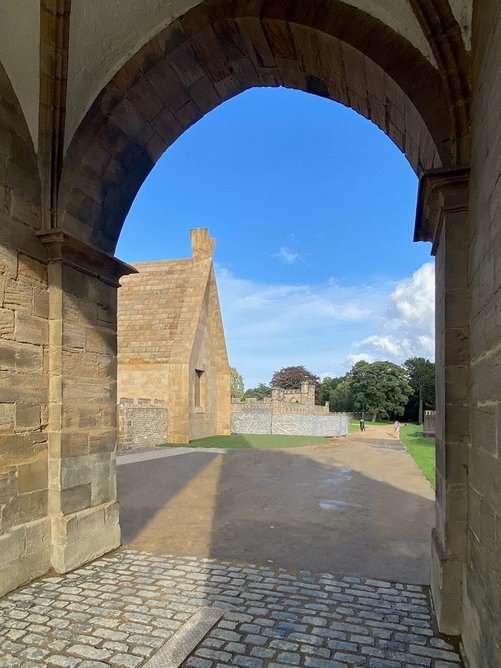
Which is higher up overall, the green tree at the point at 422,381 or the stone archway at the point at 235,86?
the stone archway at the point at 235,86

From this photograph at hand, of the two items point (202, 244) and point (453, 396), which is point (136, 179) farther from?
point (202, 244)

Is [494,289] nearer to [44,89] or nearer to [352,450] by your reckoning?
[44,89]

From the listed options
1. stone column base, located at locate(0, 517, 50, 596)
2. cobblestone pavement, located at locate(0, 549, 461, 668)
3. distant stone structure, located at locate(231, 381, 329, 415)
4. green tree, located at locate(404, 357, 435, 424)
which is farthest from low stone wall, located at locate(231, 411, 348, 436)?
green tree, located at locate(404, 357, 435, 424)

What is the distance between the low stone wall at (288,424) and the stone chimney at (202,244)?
10273 millimetres

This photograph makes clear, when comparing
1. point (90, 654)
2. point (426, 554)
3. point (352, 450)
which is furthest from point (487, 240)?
point (352, 450)

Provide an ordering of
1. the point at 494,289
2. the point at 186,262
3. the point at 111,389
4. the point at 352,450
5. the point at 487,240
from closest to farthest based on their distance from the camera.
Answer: the point at 494,289 < the point at 487,240 < the point at 111,389 < the point at 352,450 < the point at 186,262

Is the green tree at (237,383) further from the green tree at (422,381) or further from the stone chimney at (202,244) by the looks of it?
the stone chimney at (202,244)

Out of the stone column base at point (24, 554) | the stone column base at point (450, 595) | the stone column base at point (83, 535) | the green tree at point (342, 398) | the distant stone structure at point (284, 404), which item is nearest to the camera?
the stone column base at point (450, 595)

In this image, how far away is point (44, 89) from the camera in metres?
4.43

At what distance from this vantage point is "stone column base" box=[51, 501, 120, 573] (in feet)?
14.5

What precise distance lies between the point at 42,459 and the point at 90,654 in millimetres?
1994

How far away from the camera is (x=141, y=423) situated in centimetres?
1733

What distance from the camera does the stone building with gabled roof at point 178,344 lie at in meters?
18.6

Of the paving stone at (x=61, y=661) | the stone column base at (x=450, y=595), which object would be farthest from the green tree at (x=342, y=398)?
the paving stone at (x=61, y=661)
